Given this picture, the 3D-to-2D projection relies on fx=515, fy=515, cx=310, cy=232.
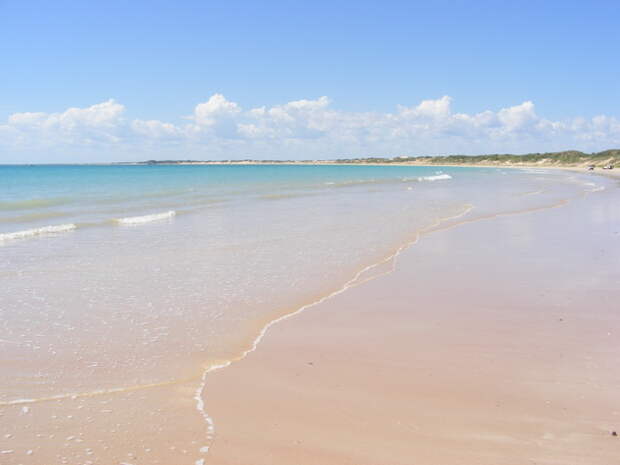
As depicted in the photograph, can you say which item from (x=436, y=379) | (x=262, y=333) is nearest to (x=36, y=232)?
(x=262, y=333)

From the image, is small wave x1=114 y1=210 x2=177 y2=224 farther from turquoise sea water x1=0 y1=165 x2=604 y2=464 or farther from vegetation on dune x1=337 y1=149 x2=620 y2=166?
vegetation on dune x1=337 y1=149 x2=620 y2=166

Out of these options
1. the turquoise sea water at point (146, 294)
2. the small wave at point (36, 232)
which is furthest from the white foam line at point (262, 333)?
the small wave at point (36, 232)

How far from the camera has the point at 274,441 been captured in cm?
411

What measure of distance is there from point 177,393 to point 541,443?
10.7ft

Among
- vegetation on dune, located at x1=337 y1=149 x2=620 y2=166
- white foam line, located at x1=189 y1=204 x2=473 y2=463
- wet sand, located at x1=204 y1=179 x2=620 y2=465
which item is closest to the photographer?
wet sand, located at x1=204 y1=179 x2=620 y2=465

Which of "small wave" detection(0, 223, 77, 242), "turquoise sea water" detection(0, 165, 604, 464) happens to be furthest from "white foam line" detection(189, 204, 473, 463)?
"small wave" detection(0, 223, 77, 242)

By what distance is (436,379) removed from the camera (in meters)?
5.29

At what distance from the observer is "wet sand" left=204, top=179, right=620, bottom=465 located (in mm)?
4016

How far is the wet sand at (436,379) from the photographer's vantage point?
A: 158 inches

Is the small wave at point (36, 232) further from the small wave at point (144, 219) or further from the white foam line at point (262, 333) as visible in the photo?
the white foam line at point (262, 333)

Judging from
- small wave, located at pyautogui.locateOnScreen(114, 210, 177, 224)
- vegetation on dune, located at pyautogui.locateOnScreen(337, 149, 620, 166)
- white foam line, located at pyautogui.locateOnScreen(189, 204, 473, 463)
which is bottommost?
Result: white foam line, located at pyautogui.locateOnScreen(189, 204, 473, 463)

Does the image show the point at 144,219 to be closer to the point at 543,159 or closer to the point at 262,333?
the point at 262,333

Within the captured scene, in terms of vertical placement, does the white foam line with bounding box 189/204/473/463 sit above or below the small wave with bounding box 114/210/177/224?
below

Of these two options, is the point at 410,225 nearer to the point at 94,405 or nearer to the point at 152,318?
the point at 152,318
